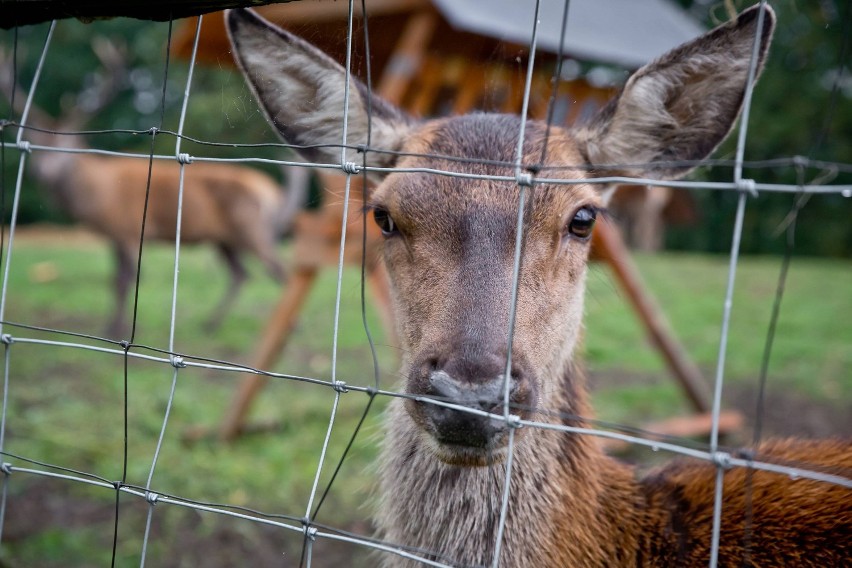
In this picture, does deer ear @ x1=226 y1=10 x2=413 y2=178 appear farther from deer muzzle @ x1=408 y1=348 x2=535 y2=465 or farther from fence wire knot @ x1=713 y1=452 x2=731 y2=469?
fence wire knot @ x1=713 y1=452 x2=731 y2=469

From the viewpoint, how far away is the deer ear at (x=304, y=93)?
1.91 meters

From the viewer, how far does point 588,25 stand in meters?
4.62

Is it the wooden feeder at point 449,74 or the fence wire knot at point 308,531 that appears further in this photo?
the wooden feeder at point 449,74

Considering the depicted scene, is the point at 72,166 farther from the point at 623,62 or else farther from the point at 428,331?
the point at 428,331

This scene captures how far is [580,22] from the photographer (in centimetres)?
457

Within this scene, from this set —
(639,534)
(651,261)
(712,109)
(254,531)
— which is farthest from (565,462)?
(651,261)

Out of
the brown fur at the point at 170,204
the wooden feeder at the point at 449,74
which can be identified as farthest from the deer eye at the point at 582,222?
the brown fur at the point at 170,204

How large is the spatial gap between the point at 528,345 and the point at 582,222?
0.49 metres

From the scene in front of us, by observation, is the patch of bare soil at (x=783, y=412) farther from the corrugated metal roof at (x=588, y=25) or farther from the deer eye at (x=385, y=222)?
the deer eye at (x=385, y=222)

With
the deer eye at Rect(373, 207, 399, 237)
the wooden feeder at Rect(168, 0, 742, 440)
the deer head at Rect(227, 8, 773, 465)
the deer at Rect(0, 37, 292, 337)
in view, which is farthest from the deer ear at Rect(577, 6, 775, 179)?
the deer at Rect(0, 37, 292, 337)

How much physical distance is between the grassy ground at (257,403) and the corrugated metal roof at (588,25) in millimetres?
1435

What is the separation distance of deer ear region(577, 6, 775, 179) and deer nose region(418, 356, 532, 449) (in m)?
0.57

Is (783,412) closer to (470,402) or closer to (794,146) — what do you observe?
(470,402)

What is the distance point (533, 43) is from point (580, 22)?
364cm
